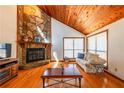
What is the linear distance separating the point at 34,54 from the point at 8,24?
7.73ft

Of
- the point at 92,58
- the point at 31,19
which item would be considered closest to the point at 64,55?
the point at 31,19

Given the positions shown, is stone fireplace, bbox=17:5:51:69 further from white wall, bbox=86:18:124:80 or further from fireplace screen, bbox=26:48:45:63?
white wall, bbox=86:18:124:80

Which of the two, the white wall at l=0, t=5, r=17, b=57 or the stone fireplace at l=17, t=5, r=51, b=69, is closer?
the white wall at l=0, t=5, r=17, b=57

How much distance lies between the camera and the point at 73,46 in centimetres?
1125

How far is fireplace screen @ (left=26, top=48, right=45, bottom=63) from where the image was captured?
7.95 metres

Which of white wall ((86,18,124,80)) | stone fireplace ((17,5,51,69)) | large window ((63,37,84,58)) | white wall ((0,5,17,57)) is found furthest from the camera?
large window ((63,37,84,58))

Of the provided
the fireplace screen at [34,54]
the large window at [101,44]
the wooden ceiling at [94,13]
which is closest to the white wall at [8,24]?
the fireplace screen at [34,54]

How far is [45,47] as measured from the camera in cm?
980

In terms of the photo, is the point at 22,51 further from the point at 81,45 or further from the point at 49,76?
the point at 81,45

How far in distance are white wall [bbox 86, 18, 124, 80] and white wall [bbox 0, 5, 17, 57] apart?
4070 millimetres

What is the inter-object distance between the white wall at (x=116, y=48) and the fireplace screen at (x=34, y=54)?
4.03 m

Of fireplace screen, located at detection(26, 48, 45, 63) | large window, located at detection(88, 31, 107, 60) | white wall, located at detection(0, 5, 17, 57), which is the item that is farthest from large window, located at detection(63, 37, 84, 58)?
white wall, located at detection(0, 5, 17, 57)

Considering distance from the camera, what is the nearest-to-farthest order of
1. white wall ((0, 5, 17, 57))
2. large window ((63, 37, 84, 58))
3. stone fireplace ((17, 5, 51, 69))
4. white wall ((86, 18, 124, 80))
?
white wall ((86, 18, 124, 80))
white wall ((0, 5, 17, 57))
stone fireplace ((17, 5, 51, 69))
large window ((63, 37, 84, 58))

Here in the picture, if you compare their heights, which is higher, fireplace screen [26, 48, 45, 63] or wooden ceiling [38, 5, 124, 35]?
wooden ceiling [38, 5, 124, 35]
